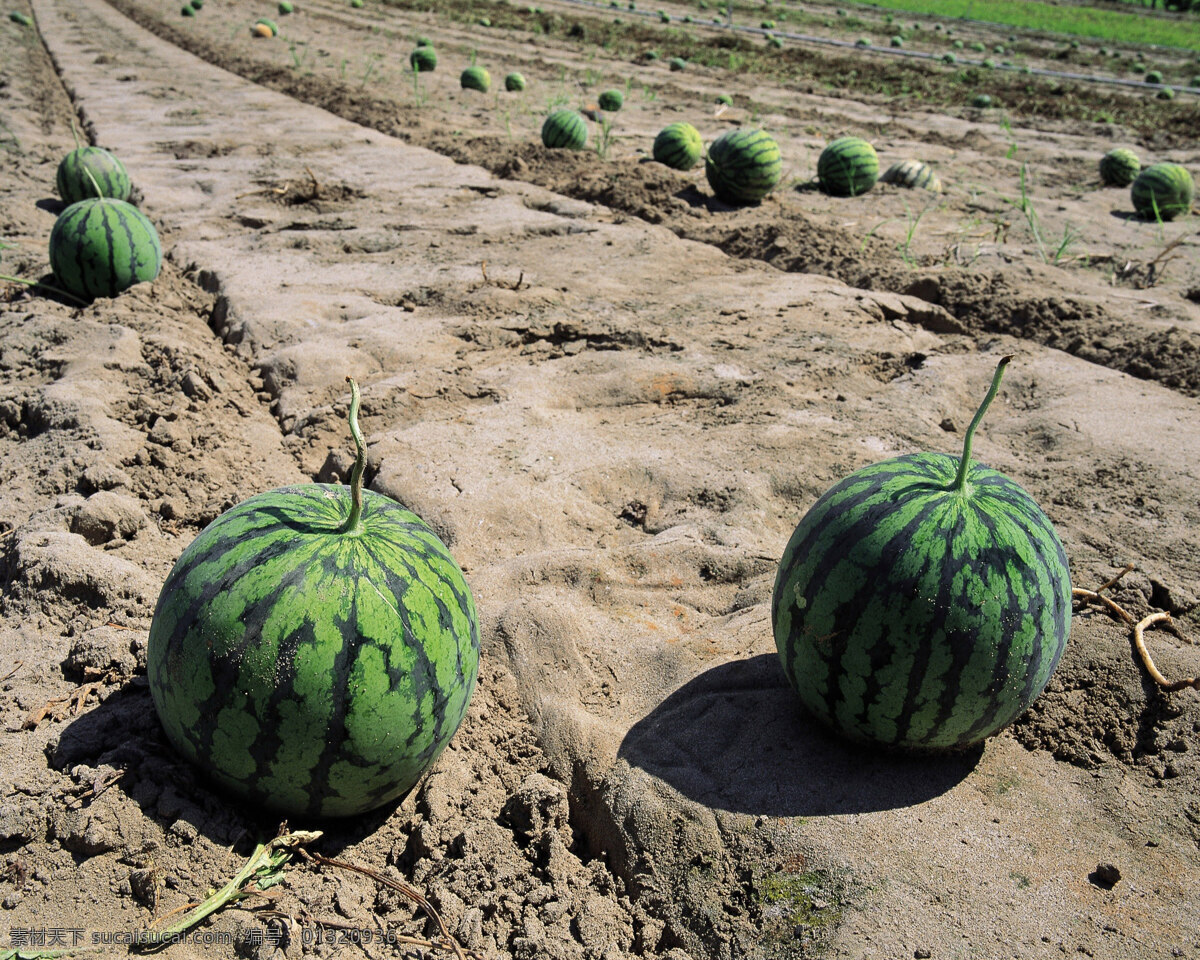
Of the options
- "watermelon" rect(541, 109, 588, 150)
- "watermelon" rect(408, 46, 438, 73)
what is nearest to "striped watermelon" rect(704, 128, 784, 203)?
"watermelon" rect(541, 109, 588, 150)

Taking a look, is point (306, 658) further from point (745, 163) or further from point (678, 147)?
point (678, 147)

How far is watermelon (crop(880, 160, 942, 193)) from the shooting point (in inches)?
326

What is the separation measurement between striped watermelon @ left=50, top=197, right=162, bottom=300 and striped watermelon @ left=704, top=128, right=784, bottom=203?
14.7ft

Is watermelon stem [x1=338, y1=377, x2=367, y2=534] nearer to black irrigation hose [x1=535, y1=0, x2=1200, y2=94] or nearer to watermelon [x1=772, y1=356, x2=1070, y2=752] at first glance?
watermelon [x1=772, y1=356, x2=1070, y2=752]

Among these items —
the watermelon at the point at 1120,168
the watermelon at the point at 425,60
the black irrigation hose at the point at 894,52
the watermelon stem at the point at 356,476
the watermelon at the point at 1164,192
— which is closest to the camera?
the watermelon stem at the point at 356,476

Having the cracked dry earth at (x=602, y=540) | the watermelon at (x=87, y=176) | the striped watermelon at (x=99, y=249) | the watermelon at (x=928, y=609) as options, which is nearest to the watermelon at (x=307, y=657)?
the cracked dry earth at (x=602, y=540)

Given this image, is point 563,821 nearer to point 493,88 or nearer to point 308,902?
point 308,902

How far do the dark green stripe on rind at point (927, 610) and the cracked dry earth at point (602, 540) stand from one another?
0.82 ft

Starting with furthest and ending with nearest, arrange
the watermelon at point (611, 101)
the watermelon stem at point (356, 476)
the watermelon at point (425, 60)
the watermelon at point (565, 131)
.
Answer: the watermelon at point (425, 60) → the watermelon at point (611, 101) → the watermelon at point (565, 131) → the watermelon stem at point (356, 476)

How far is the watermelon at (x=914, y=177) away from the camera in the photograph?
829cm

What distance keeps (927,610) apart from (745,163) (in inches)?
231

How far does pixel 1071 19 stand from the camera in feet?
103

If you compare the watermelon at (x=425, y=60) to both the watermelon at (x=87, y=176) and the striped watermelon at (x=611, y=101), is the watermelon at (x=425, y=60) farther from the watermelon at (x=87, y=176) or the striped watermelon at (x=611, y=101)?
the watermelon at (x=87, y=176)

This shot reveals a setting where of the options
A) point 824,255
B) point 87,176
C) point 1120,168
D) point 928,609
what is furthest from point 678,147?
point 928,609
